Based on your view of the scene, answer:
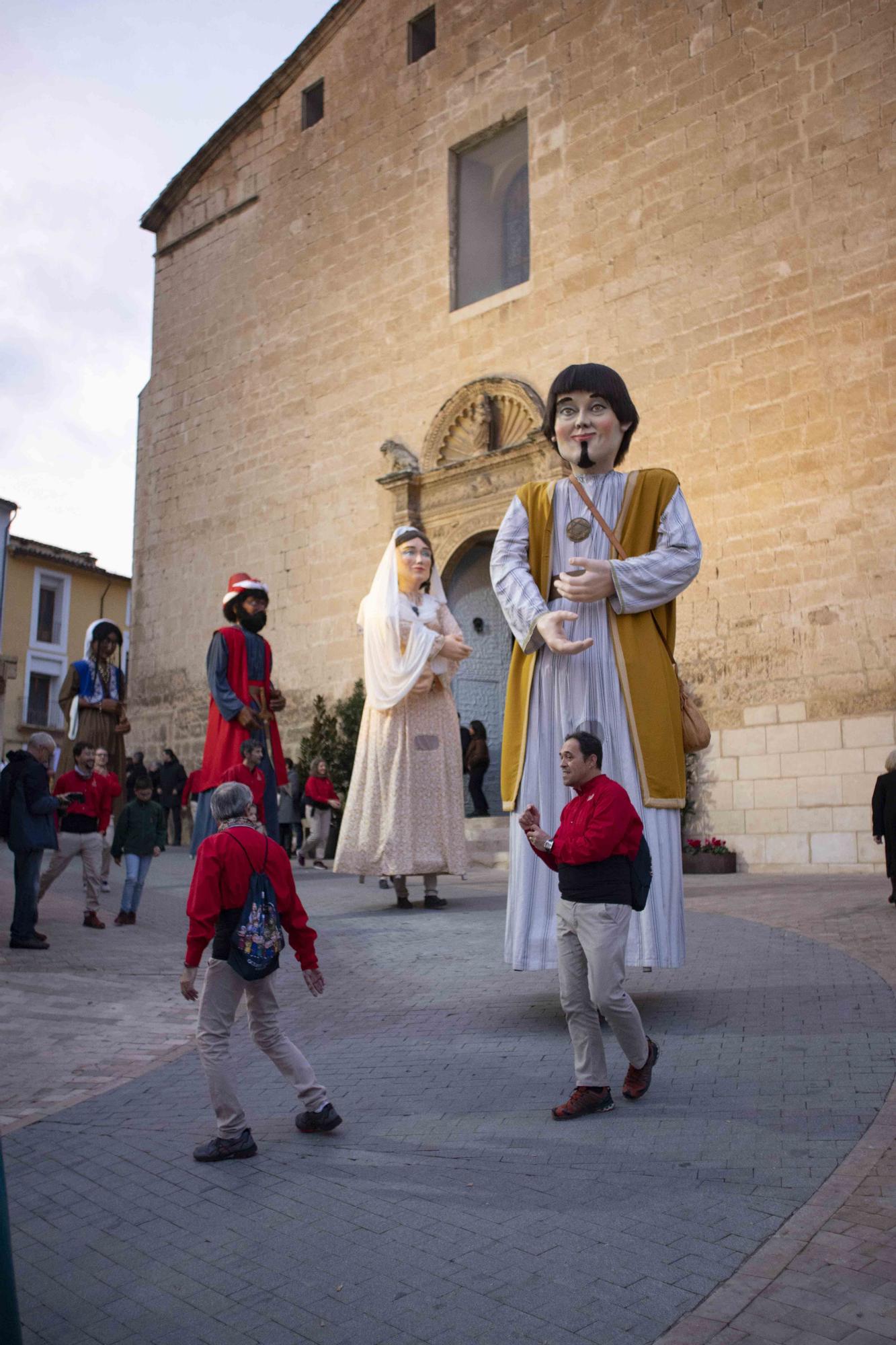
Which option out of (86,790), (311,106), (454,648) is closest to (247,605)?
(454,648)

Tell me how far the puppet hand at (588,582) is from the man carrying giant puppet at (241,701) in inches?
129

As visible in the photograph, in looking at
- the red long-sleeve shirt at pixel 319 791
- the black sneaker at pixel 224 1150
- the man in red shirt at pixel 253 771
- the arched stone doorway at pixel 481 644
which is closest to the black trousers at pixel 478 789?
the arched stone doorway at pixel 481 644

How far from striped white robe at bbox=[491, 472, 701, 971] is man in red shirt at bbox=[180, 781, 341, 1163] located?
1.08 m

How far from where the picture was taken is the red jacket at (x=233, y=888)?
13.9ft

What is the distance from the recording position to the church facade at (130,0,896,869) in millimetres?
13469

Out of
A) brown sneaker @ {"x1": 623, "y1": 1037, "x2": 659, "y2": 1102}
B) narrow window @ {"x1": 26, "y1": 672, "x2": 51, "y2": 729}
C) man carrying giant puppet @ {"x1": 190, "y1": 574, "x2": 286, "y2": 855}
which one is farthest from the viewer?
narrow window @ {"x1": 26, "y1": 672, "x2": 51, "y2": 729}

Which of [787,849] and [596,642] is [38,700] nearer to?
[787,849]

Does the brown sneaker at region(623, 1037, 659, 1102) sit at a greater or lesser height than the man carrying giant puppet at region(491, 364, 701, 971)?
lesser

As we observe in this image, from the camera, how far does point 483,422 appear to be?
57.5 ft

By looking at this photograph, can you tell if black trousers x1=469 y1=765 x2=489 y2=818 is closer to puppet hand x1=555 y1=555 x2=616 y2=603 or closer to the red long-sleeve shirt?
the red long-sleeve shirt

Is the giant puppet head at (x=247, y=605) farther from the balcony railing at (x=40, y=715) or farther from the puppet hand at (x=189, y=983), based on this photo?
the balcony railing at (x=40, y=715)

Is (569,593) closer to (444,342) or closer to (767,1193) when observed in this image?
(767,1193)

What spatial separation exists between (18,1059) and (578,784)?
3011 mm

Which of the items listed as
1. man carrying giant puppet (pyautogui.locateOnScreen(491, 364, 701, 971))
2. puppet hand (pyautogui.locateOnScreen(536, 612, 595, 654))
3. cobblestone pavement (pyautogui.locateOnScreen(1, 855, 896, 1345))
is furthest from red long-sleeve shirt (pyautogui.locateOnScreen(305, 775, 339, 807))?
puppet hand (pyautogui.locateOnScreen(536, 612, 595, 654))
